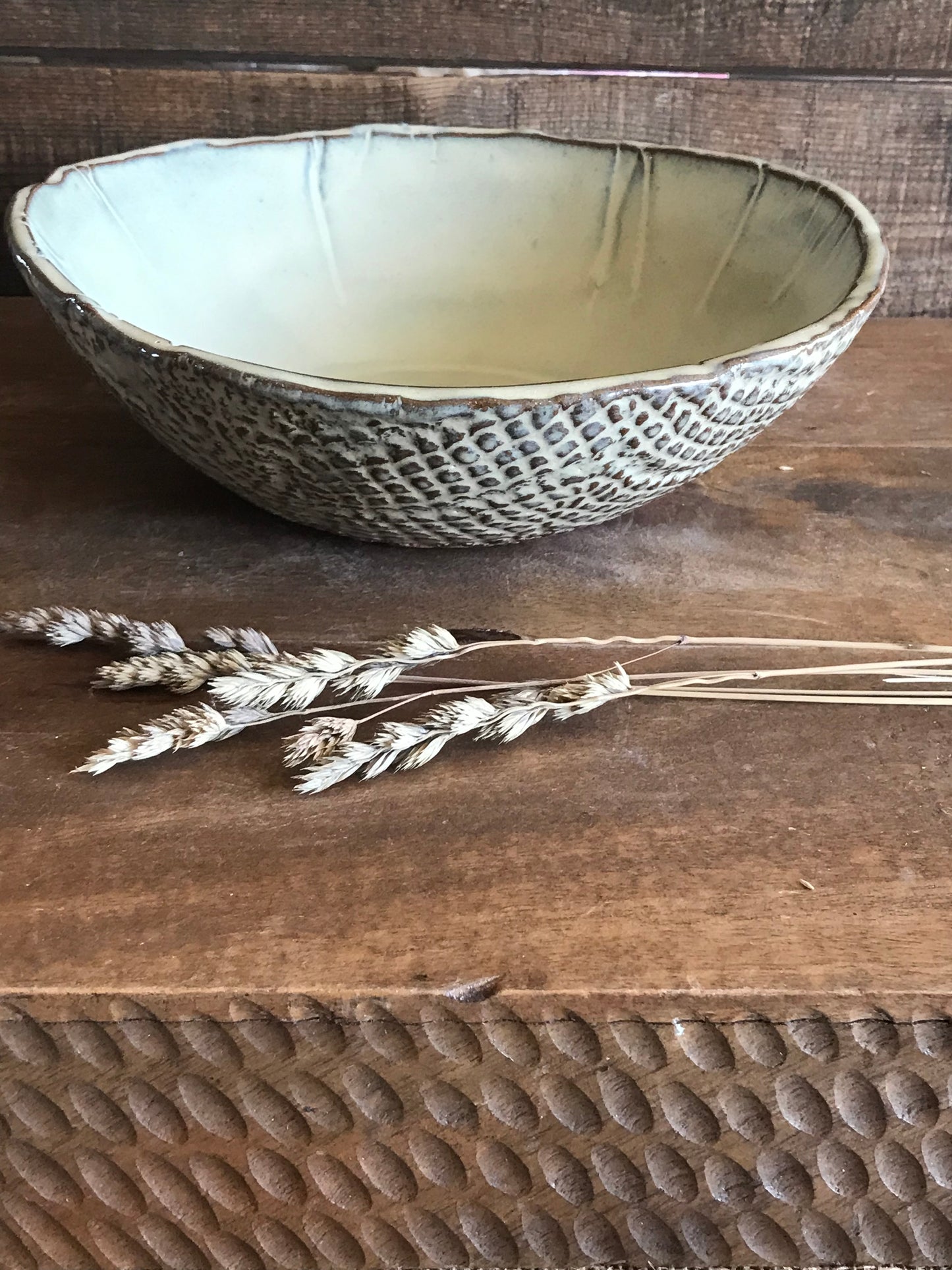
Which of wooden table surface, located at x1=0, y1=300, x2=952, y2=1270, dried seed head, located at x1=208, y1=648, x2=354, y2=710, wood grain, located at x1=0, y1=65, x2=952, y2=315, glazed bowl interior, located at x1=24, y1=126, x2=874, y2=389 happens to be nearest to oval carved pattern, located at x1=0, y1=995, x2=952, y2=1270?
wooden table surface, located at x1=0, y1=300, x2=952, y2=1270

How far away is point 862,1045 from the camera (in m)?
0.32

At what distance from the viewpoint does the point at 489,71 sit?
2.67 feet

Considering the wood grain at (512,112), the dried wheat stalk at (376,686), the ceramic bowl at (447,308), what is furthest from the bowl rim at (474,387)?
the wood grain at (512,112)

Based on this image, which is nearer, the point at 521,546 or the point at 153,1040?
the point at 153,1040

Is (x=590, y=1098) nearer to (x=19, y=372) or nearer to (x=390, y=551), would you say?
(x=390, y=551)

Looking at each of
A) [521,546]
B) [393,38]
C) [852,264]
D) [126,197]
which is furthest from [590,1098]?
[393,38]

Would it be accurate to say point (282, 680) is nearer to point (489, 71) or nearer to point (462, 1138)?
point (462, 1138)

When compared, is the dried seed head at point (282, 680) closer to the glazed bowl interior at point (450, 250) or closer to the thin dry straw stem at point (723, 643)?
the thin dry straw stem at point (723, 643)

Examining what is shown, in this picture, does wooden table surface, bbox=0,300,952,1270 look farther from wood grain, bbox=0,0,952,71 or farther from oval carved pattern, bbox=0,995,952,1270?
wood grain, bbox=0,0,952,71

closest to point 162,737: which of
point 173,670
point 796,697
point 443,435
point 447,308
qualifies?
point 173,670

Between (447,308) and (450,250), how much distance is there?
4 centimetres

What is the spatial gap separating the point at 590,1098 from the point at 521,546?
0.28 meters

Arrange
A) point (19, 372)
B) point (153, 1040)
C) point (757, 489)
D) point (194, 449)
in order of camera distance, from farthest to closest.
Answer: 1. point (19, 372)
2. point (757, 489)
3. point (194, 449)
4. point (153, 1040)

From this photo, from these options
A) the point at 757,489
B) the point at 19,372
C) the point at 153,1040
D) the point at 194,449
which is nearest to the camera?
the point at 153,1040
